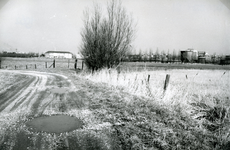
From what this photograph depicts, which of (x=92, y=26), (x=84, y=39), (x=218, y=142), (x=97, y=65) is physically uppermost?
(x=92, y=26)

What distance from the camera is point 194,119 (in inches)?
204

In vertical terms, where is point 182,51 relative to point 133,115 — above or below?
above

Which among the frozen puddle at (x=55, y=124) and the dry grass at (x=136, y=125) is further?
the frozen puddle at (x=55, y=124)

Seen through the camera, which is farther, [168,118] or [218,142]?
[168,118]

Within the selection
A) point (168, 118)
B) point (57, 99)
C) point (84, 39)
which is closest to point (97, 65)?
point (84, 39)

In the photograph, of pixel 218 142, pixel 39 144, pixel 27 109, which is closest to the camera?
pixel 39 144

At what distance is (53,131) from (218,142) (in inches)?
151

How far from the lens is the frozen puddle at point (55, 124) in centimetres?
410

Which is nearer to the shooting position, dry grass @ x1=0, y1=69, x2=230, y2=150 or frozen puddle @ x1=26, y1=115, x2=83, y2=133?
dry grass @ x1=0, y1=69, x2=230, y2=150

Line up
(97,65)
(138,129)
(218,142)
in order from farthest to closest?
(97,65)
(138,129)
(218,142)

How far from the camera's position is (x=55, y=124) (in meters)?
4.40

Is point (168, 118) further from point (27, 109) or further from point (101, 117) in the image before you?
point (27, 109)

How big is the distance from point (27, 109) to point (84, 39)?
13.0m

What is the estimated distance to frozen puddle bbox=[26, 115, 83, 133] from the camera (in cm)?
410
